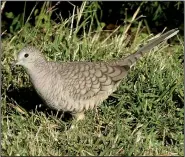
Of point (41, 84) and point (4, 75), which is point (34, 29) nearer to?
point (4, 75)

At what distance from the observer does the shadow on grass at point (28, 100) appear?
4.55 metres

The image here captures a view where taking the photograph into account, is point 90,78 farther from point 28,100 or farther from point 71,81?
point 28,100

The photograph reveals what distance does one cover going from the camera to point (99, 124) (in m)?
4.25

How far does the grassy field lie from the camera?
3.89 m

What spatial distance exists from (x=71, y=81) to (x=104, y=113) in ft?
1.34

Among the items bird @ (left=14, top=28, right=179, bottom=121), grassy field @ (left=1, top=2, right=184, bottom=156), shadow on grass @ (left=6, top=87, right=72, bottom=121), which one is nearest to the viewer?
grassy field @ (left=1, top=2, right=184, bottom=156)

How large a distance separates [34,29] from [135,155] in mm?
2014

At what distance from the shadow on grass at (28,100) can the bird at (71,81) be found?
356 millimetres

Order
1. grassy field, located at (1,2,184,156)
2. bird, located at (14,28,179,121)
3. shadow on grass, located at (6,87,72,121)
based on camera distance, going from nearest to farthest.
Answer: grassy field, located at (1,2,184,156), bird, located at (14,28,179,121), shadow on grass, located at (6,87,72,121)

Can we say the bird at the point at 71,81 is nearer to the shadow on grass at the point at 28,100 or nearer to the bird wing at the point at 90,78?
the bird wing at the point at 90,78

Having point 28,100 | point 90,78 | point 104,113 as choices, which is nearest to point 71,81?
point 90,78

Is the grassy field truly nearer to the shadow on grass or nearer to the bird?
the shadow on grass

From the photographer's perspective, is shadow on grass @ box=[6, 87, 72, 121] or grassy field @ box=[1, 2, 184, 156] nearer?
grassy field @ box=[1, 2, 184, 156]

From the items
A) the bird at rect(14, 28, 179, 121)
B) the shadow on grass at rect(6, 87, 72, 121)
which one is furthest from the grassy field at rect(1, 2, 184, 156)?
the bird at rect(14, 28, 179, 121)
